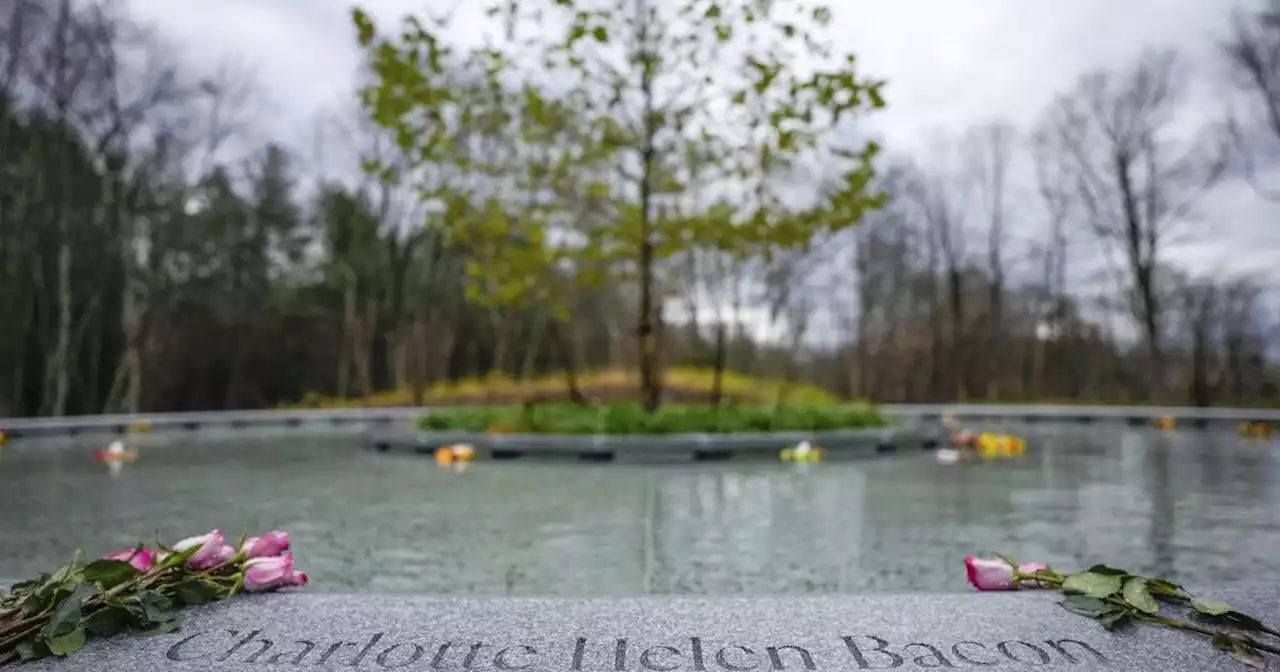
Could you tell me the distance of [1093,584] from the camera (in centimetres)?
246

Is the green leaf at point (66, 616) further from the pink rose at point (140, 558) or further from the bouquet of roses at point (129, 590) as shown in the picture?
the pink rose at point (140, 558)

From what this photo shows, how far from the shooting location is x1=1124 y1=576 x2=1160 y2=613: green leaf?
2275 mm

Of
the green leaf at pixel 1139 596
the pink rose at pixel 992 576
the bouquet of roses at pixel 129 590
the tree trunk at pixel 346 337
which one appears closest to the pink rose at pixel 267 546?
the bouquet of roses at pixel 129 590

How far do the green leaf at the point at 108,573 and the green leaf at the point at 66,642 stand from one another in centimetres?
25

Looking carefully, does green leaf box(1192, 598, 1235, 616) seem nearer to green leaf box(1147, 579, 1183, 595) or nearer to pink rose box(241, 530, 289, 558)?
green leaf box(1147, 579, 1183, 595)

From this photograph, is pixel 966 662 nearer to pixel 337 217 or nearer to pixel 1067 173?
pixel 337 217

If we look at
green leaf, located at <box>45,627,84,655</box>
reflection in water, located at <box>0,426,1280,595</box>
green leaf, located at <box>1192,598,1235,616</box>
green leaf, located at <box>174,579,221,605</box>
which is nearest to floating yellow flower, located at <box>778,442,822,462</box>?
reflection in water, located at <box>0,426,1280,595</box>

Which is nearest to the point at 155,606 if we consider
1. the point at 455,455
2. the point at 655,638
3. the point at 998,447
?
the point at 655,638

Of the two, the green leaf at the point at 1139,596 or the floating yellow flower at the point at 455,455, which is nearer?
the green leaf at the point at 1139,596

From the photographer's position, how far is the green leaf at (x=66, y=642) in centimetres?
201

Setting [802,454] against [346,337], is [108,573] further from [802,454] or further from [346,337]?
[346,337]

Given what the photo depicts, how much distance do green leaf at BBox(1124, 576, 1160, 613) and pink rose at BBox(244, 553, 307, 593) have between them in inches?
84.3

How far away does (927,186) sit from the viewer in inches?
1304

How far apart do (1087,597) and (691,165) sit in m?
12.2
